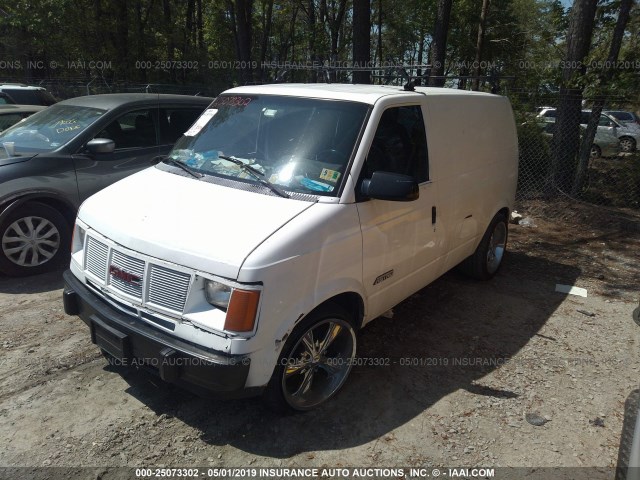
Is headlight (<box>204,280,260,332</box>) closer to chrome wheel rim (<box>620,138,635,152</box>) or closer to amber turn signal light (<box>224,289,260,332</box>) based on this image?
amber turn signal light (<box>224,289,260,332</box>)

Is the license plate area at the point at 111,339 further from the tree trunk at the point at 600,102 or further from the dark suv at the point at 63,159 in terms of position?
the tree trunk at the point at 600,102

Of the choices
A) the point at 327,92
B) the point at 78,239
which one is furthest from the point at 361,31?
the point at 78,239

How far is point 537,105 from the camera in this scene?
942cm

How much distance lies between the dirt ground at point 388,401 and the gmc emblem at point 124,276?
0.87 metres

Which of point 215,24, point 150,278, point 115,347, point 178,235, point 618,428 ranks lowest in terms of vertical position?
point 618,428

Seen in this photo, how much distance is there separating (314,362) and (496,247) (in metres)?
3.49

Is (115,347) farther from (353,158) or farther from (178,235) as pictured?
(353,158)

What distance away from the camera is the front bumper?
8.59ft

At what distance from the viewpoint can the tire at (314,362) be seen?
2.98 m

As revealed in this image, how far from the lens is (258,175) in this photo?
11.1 ft

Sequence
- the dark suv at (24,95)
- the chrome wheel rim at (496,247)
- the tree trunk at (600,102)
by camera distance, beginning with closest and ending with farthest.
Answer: the chrome wheel rim at (496,247) → the tree trunk at (600,102) → the dark suv at (24,95)

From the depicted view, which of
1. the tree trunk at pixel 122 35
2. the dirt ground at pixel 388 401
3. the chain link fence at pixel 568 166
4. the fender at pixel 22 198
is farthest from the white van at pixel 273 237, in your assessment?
the tree trunk at pixel 122 35

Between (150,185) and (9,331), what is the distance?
1932 millimetres

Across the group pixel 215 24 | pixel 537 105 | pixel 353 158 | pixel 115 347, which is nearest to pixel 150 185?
pixel 115 347
